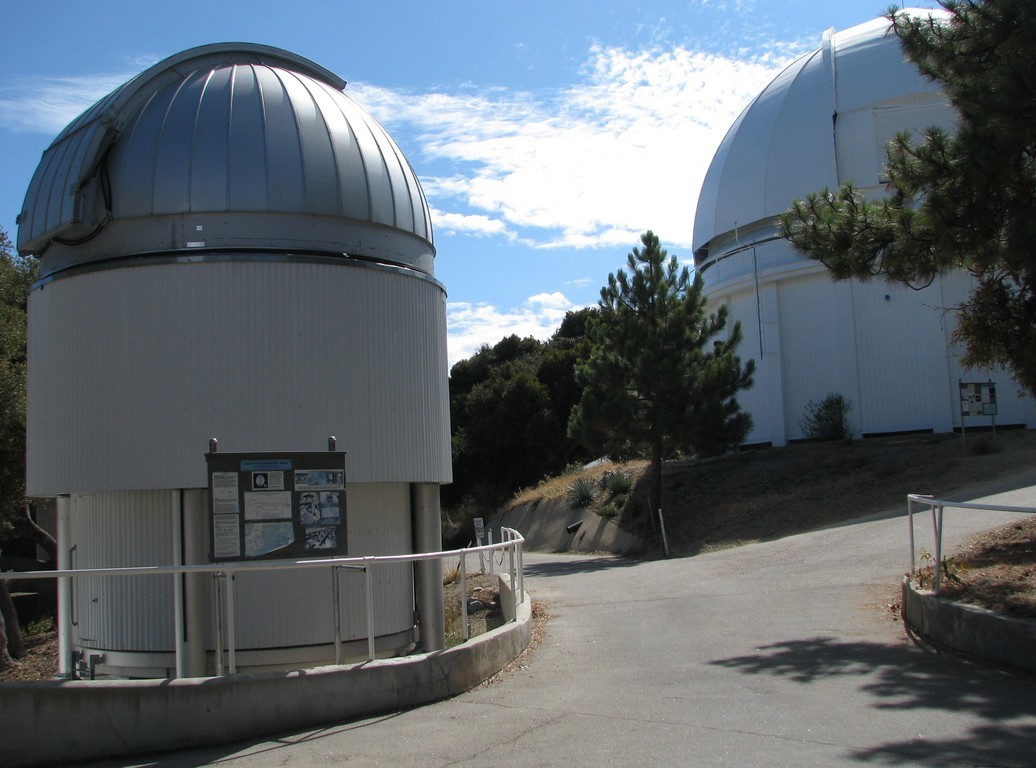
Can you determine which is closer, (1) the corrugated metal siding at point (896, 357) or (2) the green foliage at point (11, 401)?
(2) the green foliage at point (11, 401)

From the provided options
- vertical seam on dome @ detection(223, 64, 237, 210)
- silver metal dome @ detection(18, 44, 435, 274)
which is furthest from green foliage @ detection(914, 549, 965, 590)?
vertical seam on dome @ detection(223, 64, 237, 210)

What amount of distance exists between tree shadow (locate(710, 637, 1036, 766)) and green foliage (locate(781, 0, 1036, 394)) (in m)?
4.13

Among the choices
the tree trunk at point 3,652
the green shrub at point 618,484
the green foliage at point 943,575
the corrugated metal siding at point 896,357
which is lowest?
the tree trunk at point 3,652

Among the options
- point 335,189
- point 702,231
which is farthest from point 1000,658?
point 702,231

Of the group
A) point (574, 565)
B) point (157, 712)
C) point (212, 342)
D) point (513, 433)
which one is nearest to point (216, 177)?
point (212, 342)

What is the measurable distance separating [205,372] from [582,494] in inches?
783

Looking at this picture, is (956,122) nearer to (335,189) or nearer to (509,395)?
(335,189)

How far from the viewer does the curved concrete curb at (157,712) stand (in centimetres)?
648

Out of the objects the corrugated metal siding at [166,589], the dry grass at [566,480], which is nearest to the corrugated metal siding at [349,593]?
the corrugated metal siding at [166,589]

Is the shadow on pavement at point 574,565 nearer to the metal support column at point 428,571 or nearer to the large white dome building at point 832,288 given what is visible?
the metal support column at point 428,571

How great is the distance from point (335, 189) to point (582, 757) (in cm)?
671

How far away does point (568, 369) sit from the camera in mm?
46438

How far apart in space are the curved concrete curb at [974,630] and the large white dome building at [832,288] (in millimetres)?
19779

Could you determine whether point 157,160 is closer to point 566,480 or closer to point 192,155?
point 192,155
